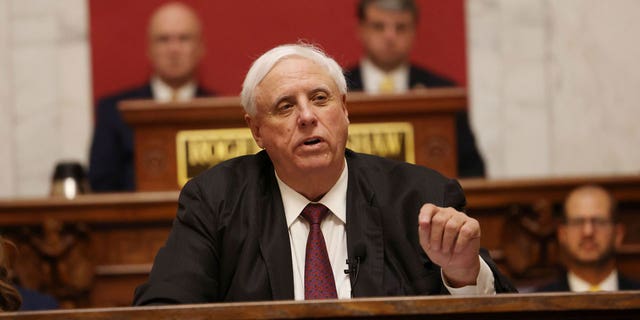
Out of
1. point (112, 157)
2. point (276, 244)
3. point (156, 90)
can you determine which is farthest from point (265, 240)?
point (156, 90)

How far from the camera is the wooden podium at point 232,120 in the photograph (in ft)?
18.5

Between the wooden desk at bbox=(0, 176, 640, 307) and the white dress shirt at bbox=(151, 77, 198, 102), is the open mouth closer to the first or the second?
the wooden desk at bbox=(0, 176, 640, 307)

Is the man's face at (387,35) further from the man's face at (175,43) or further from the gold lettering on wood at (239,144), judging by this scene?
the gold lettering on wood at (239,144)

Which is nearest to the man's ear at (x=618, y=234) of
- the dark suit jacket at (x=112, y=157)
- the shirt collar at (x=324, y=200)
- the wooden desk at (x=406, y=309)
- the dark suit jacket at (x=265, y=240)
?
the dark suit jacket at (x=265, y=240)

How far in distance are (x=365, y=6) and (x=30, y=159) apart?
2902 mm

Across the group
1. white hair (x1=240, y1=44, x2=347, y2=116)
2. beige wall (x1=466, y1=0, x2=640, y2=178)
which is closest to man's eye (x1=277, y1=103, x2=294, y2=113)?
white hair (x1=240, y1=44, x2=347, y2=116)

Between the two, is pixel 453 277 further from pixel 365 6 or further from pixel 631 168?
pixel 631 168

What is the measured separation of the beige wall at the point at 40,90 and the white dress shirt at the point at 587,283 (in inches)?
166

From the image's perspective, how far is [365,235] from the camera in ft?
11.0

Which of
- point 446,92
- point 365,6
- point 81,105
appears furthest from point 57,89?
point 446,92

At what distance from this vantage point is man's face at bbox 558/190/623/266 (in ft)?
17.7

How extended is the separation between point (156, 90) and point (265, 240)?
4.25 meters

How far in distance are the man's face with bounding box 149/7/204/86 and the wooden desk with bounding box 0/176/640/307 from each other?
1625 mm

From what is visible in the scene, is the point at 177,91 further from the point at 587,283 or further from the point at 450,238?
the point at 450,238
